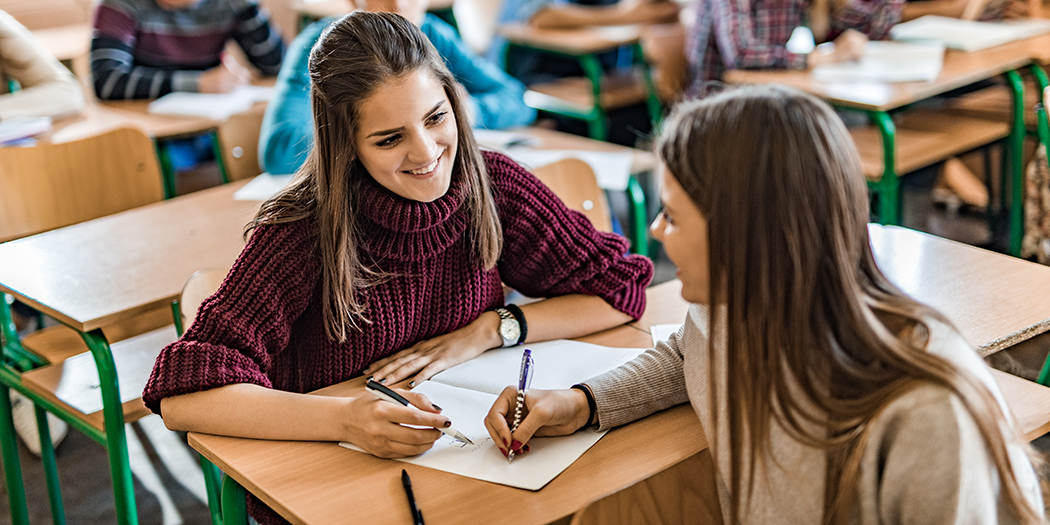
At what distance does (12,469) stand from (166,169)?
125 cm

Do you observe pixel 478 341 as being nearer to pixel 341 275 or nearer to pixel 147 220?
pixel 341 275

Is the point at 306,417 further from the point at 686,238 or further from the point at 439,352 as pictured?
the point at 686,238

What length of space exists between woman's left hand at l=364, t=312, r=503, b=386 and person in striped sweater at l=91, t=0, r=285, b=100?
2.07 m

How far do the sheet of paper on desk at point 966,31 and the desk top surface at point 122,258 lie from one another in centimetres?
243

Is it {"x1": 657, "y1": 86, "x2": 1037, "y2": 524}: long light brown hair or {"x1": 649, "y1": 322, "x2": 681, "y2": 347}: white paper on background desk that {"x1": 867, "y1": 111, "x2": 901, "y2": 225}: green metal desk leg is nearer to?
{"x1": 649, "y1": 322, "x2": 681, "y2": 347}: white paper on background desk

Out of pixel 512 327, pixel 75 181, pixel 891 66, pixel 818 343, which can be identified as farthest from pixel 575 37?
pixel 818 343

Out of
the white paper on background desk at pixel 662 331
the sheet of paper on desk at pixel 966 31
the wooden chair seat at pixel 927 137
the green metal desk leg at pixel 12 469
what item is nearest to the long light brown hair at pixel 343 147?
the white paper on background desk at pixel 662 331

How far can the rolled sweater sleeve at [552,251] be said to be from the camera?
58.6 inches

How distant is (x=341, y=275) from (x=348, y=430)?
0.26 metres

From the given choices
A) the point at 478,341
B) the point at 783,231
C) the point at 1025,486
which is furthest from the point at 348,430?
the point at 1025,486

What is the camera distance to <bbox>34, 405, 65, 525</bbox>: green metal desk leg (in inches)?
75.4

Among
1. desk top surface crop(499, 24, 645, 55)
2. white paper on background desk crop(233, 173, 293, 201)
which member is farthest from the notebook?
desk top surface crop(499, 24, 645, 55)

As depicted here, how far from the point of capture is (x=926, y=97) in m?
2.82

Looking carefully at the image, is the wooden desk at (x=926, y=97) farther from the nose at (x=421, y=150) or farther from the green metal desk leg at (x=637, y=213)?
the nose at (x=421, y=150)
